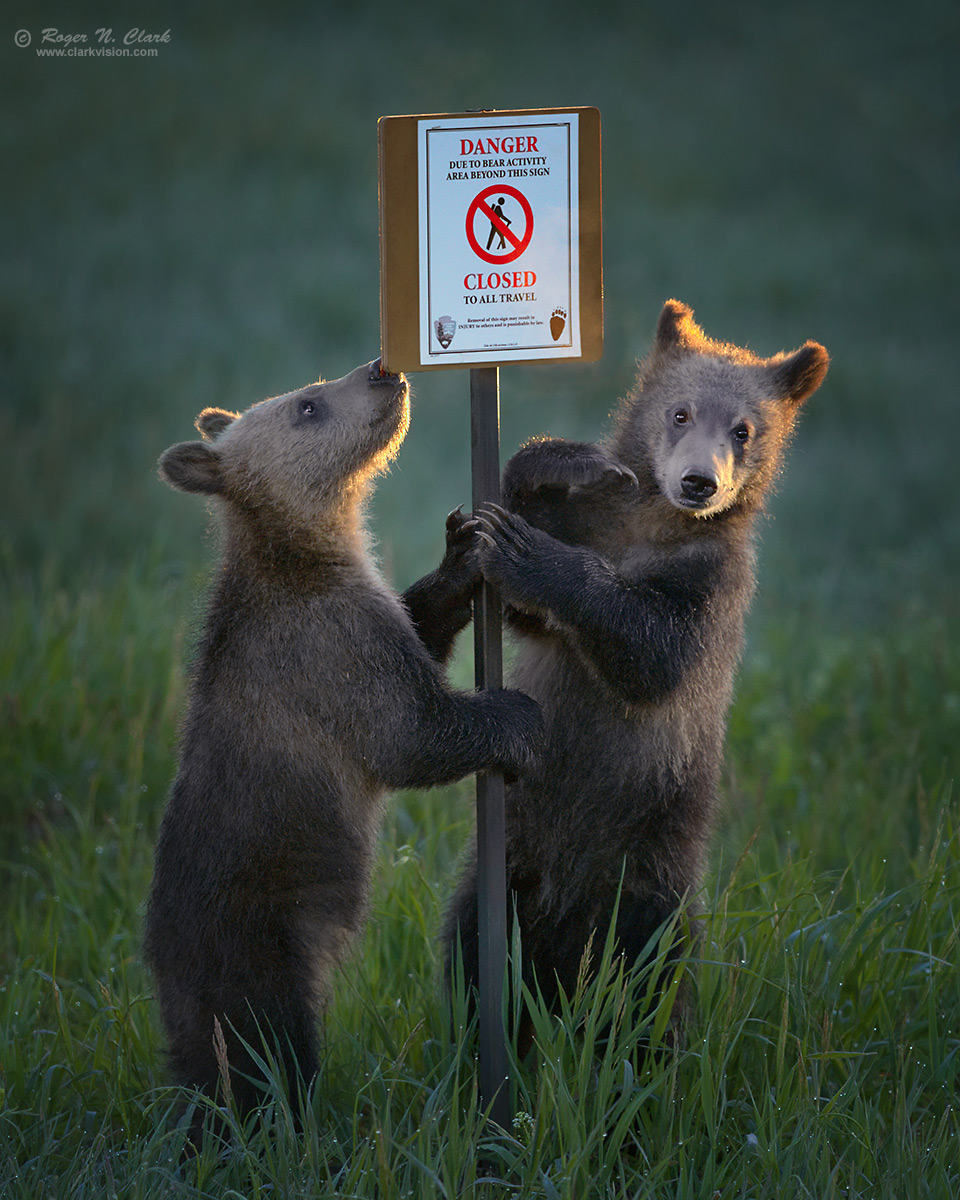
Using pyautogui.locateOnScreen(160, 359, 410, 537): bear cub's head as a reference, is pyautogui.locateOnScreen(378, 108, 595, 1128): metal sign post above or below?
above

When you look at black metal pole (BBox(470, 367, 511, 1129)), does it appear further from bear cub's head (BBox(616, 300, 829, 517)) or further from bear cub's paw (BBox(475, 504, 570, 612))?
bear cub's head (BBox(616, 300, 829, 517))

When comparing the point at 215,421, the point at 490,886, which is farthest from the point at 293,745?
the point at 215,421

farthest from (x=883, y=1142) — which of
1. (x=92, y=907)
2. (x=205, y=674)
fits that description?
(x=92, y=907)

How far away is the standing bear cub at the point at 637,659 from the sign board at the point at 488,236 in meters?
0.52

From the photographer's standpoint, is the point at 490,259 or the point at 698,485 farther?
the point at 698,485

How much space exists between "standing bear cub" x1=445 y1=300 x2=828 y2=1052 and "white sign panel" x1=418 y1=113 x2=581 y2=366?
518 millimetres

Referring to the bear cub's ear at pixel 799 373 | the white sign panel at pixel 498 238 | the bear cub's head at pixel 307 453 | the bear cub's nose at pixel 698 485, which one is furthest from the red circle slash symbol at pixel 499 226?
the bear cub's ear at pixel 799 373

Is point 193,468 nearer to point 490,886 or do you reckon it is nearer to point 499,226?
point 499,226

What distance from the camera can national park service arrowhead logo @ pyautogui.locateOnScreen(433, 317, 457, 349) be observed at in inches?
122

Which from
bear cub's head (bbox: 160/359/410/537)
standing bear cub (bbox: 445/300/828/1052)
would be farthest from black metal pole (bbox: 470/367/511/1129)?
bear cub's head (bbox: 160/359/410/537)

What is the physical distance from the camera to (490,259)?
10.2ft

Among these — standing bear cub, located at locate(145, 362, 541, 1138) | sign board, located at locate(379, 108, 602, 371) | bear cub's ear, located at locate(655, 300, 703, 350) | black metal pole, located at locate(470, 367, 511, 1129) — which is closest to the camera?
sign board, located at locate(379, 108, 602, 371)

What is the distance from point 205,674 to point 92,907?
173 cm

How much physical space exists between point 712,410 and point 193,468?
5.32 feet
